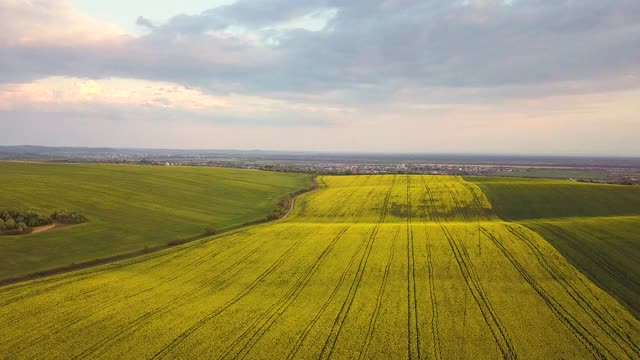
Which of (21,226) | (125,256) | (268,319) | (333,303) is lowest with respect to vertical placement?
(125,256)

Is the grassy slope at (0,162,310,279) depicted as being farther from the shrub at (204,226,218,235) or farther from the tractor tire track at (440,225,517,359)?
the tractor tire track at (440,225,517,359)

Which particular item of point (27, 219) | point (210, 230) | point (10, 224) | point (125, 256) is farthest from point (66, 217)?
point (210, 230)

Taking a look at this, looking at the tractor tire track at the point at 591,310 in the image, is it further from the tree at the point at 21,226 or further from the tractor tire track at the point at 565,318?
the tree at the point at 21,226

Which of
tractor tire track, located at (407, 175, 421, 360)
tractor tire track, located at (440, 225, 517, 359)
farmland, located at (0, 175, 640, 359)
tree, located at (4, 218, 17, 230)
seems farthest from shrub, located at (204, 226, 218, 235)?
tractor tire track, located at (440, 225, 517, 359)

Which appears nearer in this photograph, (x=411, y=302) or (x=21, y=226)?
(x=411, y=302)

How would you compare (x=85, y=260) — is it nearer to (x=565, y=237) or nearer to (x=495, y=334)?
(x=495, y=334)

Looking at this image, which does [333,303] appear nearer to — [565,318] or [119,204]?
[565,318]

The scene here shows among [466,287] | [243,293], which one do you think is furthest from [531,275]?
[243,293]
